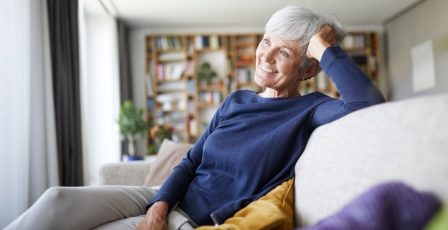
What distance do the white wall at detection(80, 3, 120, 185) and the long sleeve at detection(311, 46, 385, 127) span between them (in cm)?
443

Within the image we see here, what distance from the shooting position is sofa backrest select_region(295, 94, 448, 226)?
2.13ft

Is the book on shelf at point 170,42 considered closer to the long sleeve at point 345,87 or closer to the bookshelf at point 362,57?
the bookshelf at point 362,57

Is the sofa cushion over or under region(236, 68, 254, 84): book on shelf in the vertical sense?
under

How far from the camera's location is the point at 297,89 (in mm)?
1358

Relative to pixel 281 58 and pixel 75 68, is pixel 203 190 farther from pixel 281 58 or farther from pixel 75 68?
pixel 75 68

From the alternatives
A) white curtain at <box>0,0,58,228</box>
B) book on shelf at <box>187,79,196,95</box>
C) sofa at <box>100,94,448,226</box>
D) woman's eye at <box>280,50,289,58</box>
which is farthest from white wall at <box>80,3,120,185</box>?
sofa at <box>100,94,448,226</box>

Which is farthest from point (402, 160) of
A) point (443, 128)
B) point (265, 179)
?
point (265, 179)

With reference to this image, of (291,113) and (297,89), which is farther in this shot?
(297,89)

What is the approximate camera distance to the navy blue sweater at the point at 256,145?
42.0 inches

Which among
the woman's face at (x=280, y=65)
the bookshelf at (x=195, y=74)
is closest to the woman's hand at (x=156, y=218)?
the woman's face at (x=280, y=65)

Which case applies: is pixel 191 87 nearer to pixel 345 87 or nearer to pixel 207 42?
pixel 207 42

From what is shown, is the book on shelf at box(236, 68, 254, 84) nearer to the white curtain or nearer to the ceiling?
the ceiling

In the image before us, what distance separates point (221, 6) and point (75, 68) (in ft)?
7.69

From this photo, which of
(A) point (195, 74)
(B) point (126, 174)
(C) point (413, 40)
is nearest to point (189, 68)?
(A) point (195, 74)
